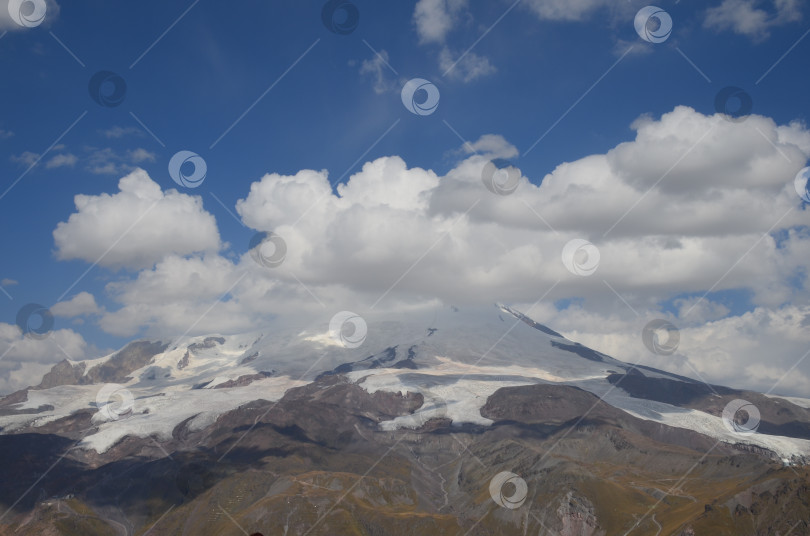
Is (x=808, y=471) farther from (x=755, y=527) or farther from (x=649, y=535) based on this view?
(x=649, y=535)

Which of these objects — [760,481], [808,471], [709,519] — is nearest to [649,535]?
[709,519]

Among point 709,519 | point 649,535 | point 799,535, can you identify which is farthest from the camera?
point 649,535

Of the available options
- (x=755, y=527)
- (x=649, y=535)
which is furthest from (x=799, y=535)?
(x=649, y=535)

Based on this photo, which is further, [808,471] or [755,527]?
[808,471]

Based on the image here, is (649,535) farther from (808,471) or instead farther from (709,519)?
(808,471)

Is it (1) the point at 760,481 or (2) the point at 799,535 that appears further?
(1) the point at 760,481

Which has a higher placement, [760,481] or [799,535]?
[760,481]

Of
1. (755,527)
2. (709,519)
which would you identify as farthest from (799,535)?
(709,519)

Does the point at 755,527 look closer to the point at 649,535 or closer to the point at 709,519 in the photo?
the point at 709,519

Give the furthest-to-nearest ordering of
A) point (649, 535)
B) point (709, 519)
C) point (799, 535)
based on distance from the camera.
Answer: point (649, 535)
point (709, 519)
point (799, 535)

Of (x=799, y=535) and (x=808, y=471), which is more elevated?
(x=808, y=471)
